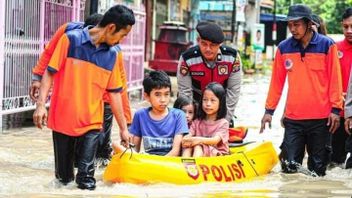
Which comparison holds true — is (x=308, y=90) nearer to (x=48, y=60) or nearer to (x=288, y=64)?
(x=288, y=64)

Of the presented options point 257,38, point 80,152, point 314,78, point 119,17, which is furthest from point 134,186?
point 257,38

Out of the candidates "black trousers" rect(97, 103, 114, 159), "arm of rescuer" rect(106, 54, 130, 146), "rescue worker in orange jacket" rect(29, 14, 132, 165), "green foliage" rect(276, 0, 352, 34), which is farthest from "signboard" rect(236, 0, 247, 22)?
"green foliage" rect(276, 0, 352, 34)

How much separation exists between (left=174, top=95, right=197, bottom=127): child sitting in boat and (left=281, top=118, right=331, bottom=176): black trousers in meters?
0.91

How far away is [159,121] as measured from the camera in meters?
6.79

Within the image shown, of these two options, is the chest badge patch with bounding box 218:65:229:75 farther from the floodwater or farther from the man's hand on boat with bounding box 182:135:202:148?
the floodwater

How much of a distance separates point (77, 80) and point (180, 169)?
1.26 meters

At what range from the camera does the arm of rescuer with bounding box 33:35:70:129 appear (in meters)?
5.67

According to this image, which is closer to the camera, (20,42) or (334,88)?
(334,88)

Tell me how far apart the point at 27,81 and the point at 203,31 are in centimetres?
496

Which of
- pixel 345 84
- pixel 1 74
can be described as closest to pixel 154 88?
pixel 345 84

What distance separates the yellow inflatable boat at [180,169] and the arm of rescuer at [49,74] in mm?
871

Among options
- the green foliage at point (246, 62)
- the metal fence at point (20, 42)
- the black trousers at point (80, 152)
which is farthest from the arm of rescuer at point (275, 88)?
the green foliage at point (246, 62)

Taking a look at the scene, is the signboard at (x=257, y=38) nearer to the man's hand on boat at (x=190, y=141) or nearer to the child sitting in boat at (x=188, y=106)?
the child sitting in boat at (x=188, y=106)

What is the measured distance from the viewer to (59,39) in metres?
5.92
